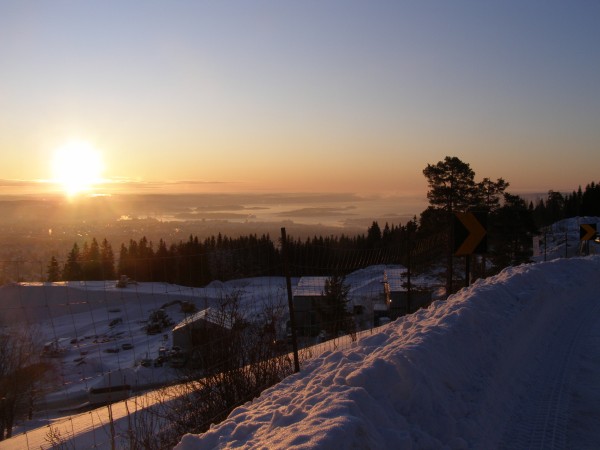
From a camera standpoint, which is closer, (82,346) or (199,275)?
(199,275)

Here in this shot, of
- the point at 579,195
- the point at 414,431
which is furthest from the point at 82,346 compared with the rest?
the point at 579,195

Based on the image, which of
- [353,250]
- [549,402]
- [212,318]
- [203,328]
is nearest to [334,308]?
[353,250]

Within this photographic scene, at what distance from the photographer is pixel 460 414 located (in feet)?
15.3

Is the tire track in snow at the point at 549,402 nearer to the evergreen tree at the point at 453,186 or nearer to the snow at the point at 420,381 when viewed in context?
the snow at the point at 420,381

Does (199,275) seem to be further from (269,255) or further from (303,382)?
(303,382)

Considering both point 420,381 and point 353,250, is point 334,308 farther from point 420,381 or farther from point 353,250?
point 420,381

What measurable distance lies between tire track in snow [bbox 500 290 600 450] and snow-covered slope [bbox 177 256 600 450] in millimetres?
12

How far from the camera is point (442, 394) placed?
480 centimetres

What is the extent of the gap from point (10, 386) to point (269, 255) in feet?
22.4

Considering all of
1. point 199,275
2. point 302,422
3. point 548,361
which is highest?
point 199,275

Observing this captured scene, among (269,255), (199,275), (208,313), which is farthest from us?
(208,313)

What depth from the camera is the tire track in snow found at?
4.55 meters

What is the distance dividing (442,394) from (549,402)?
1462 millimetres

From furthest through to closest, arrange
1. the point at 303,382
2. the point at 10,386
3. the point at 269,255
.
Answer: the point at 10,386, the point at 269,255, the point at 303,382
